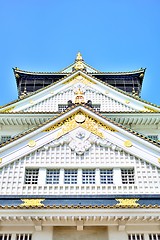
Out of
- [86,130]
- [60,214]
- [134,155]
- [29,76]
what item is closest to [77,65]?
[29,76]

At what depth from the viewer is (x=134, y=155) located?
52.0 feet

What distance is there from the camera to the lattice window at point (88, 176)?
15.4m

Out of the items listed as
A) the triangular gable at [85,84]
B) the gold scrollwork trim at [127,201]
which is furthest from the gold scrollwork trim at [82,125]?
the triangular gable at [85,84]

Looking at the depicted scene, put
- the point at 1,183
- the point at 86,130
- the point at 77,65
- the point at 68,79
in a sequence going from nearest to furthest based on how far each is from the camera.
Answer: the point at 1,183 < the point at 86,130 < the point at 68,79 < the point at 77,65

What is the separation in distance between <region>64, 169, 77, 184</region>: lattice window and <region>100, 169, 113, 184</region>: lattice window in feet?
4.41

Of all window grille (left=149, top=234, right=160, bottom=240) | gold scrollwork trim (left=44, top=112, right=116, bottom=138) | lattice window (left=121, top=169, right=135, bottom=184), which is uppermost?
gold scrollwork trim (left=44, top=112, right=116, bottom=138)

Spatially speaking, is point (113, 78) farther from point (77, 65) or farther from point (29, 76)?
point (29, 76)

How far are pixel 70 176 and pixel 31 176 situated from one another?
1.96 metres

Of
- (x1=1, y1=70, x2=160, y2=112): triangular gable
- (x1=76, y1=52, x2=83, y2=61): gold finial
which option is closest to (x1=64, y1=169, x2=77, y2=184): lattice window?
(x1=1, y1=70, x2=160, y2=112): triangular gable

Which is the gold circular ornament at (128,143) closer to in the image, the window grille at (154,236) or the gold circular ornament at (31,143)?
the window grille at (154,236)

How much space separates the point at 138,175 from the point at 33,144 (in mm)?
5560

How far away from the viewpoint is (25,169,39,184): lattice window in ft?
50.2

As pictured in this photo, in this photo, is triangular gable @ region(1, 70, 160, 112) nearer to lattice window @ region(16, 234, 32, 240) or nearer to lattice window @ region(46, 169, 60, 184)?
lattice window @ region(46, 169, 60, 184)

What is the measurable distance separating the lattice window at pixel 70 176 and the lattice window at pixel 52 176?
16.1 inches
